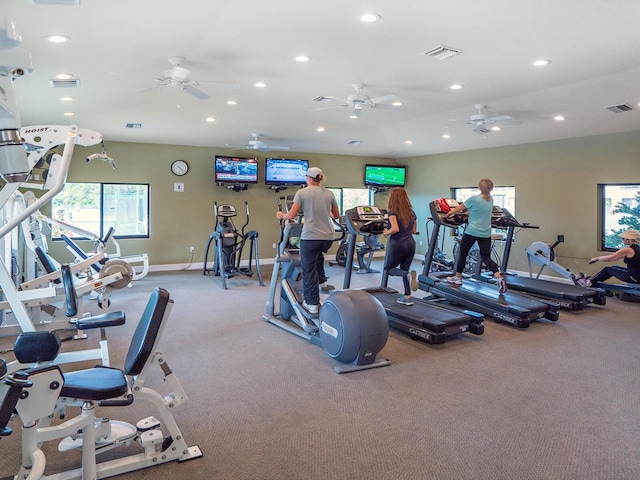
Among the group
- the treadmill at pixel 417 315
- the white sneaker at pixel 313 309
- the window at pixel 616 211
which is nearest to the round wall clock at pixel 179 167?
the treadmill at pixel 417 315

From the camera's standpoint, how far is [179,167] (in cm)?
888

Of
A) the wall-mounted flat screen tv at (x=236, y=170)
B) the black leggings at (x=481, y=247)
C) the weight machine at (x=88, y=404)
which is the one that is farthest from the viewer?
the wall-mounted flat screen tv at (x=236, y=170)

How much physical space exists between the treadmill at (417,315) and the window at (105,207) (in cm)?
509

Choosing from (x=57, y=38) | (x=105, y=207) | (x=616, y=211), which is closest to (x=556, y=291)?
(x=616, y=211)

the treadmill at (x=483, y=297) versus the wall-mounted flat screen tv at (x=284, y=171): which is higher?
the wall-mounted flat screen tv at (x=284, y=171)

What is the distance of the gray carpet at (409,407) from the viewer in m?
2.38

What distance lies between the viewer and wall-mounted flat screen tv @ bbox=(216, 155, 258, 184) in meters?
8.95

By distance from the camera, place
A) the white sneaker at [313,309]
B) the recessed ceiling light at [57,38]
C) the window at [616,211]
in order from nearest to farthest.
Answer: the recessed ceiling light at [57,38] → the white sneaker at [313,309] → the window at [616,211]

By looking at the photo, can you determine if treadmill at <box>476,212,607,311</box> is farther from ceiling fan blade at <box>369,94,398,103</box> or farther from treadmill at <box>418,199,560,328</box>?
ceiling fan blade at <box>369,94,398,103</box>

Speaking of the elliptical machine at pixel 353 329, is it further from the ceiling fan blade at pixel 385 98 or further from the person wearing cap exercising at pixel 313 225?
the ceiling fan blade at pixel 385 98

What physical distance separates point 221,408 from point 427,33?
3.11m

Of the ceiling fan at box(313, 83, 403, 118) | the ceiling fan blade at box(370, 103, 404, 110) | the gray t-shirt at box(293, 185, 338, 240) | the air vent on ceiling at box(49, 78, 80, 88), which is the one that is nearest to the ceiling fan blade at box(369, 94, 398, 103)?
the ceiling fan at box(313, 83, 403, 118)

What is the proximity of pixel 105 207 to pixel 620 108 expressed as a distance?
8240mm

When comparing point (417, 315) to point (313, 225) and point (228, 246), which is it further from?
point (228, 246)
